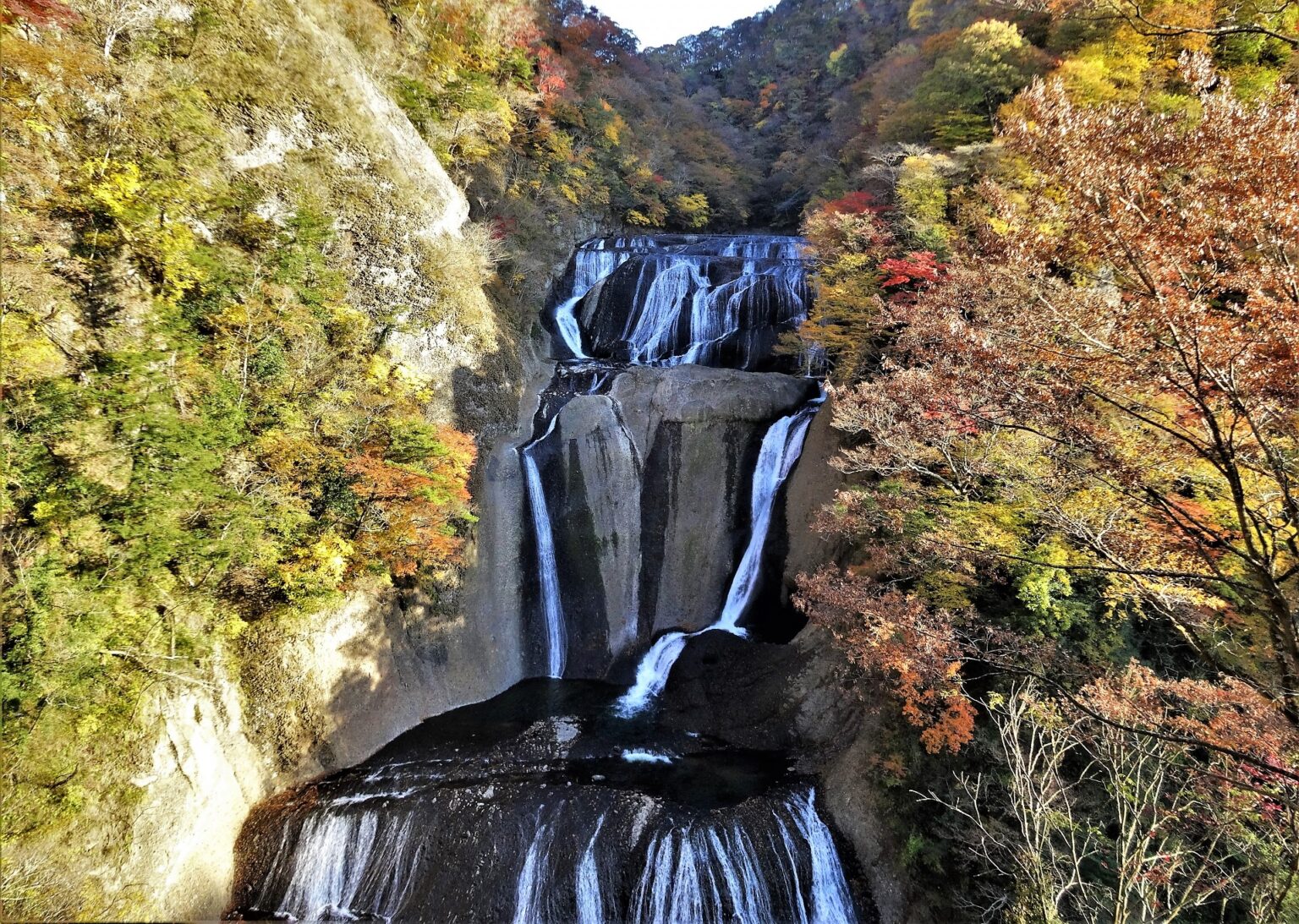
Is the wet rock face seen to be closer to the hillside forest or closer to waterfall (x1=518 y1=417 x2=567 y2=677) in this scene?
waterfall (x1=518 y1=417 x2=567 y2=677)

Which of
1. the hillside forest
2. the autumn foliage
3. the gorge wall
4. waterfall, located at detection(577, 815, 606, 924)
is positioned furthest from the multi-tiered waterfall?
the autumn foliage

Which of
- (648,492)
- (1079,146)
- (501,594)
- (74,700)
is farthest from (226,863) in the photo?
(1079,146)

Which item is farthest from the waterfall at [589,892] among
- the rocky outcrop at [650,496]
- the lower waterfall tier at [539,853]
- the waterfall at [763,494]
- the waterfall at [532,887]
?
the waterfall at [763,494]

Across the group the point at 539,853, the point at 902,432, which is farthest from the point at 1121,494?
the point at 539,853

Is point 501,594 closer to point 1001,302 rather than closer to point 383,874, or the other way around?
point 383,874

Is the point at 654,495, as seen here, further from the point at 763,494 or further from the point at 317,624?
the point at 317,624
